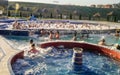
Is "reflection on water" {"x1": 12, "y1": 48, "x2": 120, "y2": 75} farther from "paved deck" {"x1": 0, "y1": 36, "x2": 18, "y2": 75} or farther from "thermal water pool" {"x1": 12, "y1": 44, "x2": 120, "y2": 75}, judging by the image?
"paved deck" {"x1": 0, "y1": 36, "x2": 18, "y2": 75}

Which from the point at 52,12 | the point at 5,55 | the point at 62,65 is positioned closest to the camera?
the point at 5,55

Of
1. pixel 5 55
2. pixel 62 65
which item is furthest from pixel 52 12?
pixel 5 55

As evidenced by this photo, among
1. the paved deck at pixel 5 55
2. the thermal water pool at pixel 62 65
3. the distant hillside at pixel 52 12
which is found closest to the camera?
the paved deck at pixel 5 55

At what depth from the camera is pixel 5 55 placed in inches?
487

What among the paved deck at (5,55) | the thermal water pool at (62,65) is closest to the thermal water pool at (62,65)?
the thermal water pool at (62,65)

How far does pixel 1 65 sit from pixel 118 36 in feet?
56.7

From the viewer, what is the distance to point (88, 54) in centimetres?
1656

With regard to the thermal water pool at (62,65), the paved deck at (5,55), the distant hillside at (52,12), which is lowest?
the distant hillside at (52,12)

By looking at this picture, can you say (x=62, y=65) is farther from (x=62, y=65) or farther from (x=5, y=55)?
(x=5, y=55)

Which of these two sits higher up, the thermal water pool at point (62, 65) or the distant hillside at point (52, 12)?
the thermal water pool at point (62, 65)

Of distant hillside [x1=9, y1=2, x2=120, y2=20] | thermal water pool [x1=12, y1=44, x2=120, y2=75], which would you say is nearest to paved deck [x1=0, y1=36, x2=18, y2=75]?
thermal water pool [x1=12, y1=44, x2=120, y2=75]

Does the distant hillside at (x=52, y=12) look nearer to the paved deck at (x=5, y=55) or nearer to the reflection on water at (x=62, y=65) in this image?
the paved deck at (x=5, y=55)

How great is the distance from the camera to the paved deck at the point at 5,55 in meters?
9.62

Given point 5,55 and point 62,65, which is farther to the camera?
point 62,65
